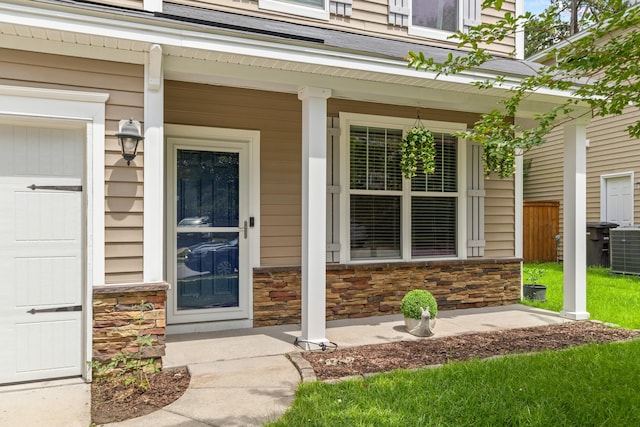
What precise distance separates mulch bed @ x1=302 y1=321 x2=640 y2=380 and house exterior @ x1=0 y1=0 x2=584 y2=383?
0.41 meters

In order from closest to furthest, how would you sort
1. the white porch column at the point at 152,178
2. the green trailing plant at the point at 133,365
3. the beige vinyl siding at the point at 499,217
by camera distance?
1. the green trailing plant at the point at 133,365
2. the white porch column at the point at 152,178
3. the beige vinyl siding at the point at 499,217

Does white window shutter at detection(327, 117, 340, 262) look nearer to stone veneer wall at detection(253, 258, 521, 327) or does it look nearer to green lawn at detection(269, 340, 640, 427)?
stone veneer wall at detection(253, 258, 521, 327)

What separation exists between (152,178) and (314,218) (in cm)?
137

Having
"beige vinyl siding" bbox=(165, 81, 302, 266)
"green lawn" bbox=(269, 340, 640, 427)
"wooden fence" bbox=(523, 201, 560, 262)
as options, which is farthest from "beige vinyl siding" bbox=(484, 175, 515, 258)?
"wooden fence" bbox=(523, 201, 560, 262)

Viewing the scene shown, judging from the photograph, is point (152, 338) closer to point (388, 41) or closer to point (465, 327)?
point (465, 327)

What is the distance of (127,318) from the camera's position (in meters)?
3.22

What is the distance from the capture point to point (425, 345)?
13.0 ft

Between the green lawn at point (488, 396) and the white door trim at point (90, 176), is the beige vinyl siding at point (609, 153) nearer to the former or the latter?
the green lawn at point (488, 396)

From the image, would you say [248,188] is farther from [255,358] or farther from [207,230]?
[255,358]

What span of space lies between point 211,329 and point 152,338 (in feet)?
4.09

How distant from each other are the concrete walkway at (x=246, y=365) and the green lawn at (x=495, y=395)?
0.90 ft

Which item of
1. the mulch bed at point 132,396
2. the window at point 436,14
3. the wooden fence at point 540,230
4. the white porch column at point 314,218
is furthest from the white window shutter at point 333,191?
the wooden fence at point 540,230

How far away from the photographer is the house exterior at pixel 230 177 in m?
3.14

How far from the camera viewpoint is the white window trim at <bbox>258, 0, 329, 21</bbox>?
15.5 ft
